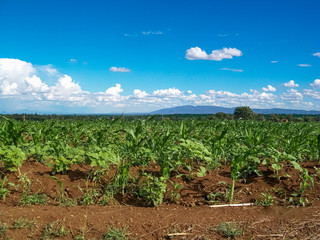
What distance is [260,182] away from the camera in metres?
4.36

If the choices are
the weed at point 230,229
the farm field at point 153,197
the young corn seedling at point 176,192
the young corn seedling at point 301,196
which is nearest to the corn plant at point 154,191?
the farm field at point 153,197

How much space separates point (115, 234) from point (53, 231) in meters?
0.71

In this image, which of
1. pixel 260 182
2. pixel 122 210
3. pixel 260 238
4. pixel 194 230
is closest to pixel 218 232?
pixel 194 230

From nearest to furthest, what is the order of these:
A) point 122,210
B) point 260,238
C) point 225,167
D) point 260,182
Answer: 1. point 260,238
2. point 122,210
3. point 260,182
4. point 225,167

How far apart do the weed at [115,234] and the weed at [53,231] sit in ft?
1.51

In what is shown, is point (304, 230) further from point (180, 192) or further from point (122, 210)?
point (122, 210)

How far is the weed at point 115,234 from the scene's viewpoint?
300 cm

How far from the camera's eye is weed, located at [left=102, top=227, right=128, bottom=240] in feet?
9.84

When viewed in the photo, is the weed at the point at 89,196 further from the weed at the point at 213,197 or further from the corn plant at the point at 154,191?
the weed at the point at 213,197

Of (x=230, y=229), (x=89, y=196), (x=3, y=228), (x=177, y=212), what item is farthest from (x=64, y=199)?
(x=230, y=229)

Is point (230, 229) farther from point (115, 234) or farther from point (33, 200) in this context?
point (33, 200)

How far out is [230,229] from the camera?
3145 mm

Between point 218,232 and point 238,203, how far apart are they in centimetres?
86

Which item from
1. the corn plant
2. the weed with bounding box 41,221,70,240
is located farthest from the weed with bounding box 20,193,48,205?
the corn plant
